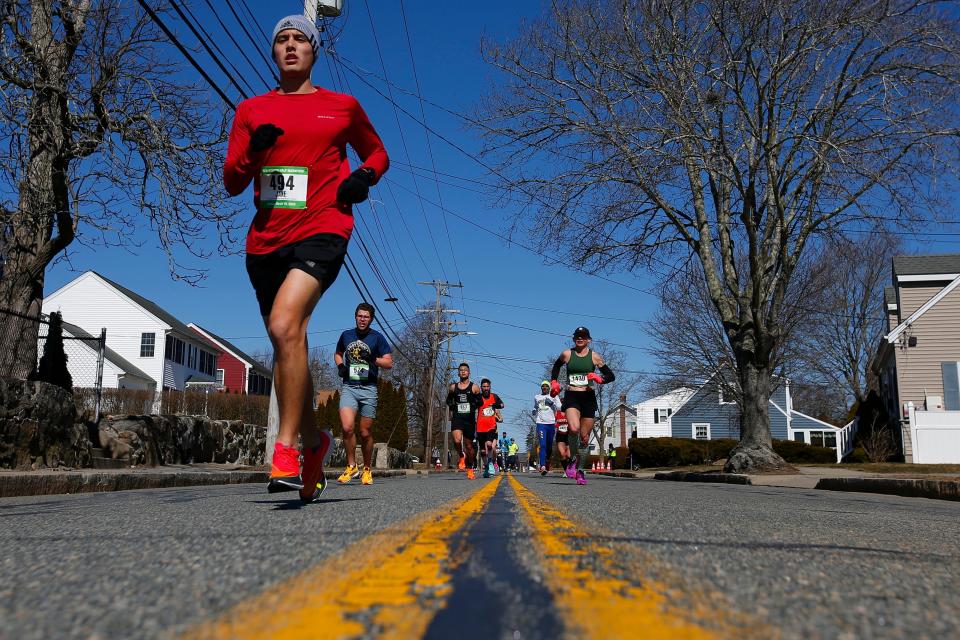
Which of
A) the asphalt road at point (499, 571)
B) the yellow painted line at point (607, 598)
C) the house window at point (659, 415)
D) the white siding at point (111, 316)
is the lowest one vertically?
the asphalt road at point (499, 571)

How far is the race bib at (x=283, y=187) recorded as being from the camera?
4355 millimetres

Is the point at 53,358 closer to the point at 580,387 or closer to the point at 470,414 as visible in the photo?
the point at 470,414

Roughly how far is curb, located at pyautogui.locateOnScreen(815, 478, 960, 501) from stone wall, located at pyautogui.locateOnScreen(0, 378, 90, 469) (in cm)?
1050

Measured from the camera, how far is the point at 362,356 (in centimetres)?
965

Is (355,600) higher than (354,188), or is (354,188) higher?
(354,188)

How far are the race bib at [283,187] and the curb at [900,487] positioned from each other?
789 cm

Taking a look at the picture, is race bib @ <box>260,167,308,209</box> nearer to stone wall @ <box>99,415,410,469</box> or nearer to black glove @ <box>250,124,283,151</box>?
black glove @ <box>250,124,283,151</box>

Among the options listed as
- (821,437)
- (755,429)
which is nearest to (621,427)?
(821,437)

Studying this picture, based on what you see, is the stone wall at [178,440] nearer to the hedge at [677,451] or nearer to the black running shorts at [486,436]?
the black running shorts at [486,436]

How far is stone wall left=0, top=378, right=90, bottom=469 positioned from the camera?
9.70 m

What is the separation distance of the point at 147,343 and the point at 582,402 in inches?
1445

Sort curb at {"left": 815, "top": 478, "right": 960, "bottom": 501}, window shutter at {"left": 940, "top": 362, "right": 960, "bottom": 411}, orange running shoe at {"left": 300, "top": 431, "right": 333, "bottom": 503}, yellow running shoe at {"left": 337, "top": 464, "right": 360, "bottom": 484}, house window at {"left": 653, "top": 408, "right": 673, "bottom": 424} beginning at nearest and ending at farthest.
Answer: orange running shoe at {"left": 300, "top": 431, "right": 333, "bottom": 503} → curb at {"left": 815, "top": 478, "right": 960, "bottom": 501} → yellow running shoe at {"left": 337, "top": 464, "right": 360, "bottom": 484} → window shutter at {"left": 940, "top": 362, "right": 960, "bottom": 411} → house window at {"left": 653, "top": 408, "right": 673, "bottom": 424}

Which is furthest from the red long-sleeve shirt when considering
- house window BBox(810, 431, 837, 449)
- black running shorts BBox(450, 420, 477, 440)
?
house window BBox(810, 431, 837, 449)

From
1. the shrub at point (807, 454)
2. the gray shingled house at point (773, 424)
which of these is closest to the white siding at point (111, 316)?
the gray shingled house at point (773, 424)
